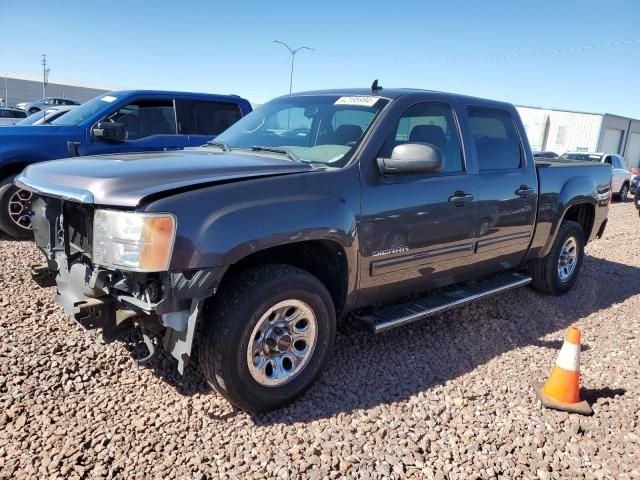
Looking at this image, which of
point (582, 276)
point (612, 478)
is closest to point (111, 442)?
point (612, 478)

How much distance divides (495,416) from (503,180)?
6.71ft


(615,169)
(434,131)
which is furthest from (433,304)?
(615,169)

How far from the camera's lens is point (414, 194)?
340 centimetres

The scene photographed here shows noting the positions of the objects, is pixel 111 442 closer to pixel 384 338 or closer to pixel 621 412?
pixel 384 338

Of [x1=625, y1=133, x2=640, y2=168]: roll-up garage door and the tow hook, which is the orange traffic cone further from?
[x1=625, y1=133, x2=640, y2=168]: roll-up garage door

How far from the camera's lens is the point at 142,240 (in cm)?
237

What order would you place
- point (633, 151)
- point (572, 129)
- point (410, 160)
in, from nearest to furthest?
1. point (410, 160)
2. point (572, 129)
3. point (633, 151)

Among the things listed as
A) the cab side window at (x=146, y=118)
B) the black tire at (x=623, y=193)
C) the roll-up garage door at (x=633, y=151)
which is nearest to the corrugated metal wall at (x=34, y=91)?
the roll-up garage door at (x=633, y=151)

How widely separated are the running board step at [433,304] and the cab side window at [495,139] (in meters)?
1.04

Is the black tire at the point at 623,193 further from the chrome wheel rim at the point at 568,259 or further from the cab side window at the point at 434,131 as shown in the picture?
the cab side window at the point at 434,131

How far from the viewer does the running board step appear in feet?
11.1

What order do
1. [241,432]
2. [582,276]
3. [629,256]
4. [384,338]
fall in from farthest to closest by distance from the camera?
[629,256]
[582,276]
[384,338]
[241,432]

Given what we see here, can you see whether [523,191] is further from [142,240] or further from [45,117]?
[45,117]

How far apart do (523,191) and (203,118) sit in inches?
191
